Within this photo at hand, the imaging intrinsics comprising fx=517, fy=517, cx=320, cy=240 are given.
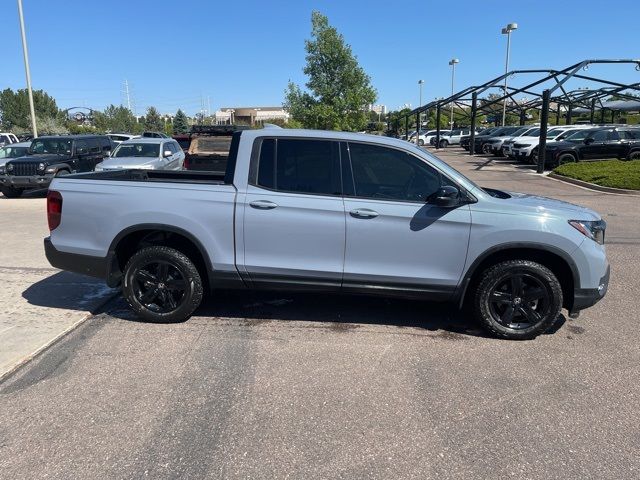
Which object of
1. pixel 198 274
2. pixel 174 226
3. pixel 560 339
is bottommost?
pixel 560 339

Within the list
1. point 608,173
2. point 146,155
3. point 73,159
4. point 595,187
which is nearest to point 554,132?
point 608,173

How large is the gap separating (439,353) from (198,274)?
2.25 meters

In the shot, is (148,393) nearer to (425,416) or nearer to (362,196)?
(425,416)

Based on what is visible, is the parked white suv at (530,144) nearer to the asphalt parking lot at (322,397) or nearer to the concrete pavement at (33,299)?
the asphalt parking lot at (322,397)

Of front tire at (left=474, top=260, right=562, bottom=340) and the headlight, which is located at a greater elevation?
the headlight

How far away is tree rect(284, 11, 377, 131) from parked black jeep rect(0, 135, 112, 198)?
10173 millimetres

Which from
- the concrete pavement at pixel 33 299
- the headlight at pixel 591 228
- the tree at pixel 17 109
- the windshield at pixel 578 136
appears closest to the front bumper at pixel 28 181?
the concrete pavement at pixel 33 299

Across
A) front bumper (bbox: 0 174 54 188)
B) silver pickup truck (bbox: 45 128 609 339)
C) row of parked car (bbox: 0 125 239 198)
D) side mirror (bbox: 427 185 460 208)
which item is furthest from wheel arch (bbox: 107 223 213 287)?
front bumper (bbox: 0 174 54 188)

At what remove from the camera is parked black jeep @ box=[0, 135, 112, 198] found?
1438 centimetres

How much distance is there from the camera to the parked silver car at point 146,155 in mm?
14367

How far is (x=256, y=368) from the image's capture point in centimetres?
398

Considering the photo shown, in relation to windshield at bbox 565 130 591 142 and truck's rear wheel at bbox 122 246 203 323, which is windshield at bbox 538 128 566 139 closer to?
windshield at bbox 565 130 591 142

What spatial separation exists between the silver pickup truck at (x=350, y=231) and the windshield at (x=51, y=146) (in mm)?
12437

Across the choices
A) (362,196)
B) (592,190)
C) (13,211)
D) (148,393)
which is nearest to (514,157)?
(592,190)
